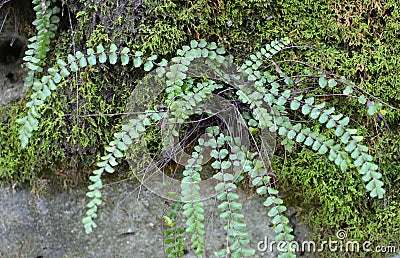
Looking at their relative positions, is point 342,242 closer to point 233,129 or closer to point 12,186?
point 233,129

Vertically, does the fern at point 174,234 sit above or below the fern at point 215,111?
below

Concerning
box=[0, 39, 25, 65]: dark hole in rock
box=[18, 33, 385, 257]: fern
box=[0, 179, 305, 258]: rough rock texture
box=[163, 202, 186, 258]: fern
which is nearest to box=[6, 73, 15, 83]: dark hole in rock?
box=[0, 39, 25, 65]: dark hole in rock

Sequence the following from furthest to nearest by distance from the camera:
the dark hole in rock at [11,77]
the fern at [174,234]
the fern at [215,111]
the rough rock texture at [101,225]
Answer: the dark hole in rock at [11,77] < the rough rock texture at [101,225] < the fern at [174,234] < the fern at [215,111]

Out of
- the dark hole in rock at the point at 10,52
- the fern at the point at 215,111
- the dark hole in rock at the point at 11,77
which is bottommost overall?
the fern at the point at 215,111

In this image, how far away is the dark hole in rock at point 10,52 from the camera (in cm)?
185

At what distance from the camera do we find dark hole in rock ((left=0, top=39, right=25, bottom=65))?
72.9 inches

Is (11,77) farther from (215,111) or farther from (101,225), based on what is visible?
(215,111)

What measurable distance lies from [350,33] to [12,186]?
4.85 feet

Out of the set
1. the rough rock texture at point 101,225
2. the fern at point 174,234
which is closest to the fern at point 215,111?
the fern at point 174,234

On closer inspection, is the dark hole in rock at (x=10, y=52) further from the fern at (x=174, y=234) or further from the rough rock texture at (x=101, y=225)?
the fern at (x=174, y=234)

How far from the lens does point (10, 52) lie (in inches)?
73.2

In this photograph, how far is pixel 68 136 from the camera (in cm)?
161

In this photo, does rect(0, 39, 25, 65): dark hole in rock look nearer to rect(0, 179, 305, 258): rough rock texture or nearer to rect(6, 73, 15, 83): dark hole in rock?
rect(6, 73, 15, 83): dark hole in rock

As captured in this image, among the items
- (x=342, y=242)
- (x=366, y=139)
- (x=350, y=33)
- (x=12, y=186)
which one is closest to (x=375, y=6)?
(x=350, y=33)
